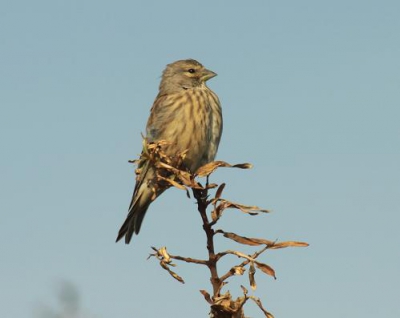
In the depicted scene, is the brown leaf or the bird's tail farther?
the bird's tail

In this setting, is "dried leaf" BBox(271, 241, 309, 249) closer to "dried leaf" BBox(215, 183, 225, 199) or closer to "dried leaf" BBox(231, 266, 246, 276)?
"dried leaf" BBox(231, 266, 246, 276)

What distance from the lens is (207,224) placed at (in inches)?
103

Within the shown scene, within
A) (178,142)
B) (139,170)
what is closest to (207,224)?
(139,170)

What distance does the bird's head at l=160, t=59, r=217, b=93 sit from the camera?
970 cm

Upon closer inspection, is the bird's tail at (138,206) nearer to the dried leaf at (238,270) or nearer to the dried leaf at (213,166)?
the dried leaf at (213,166)

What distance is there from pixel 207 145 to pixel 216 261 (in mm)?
6019

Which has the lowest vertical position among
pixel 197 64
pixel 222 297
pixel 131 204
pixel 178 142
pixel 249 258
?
pixel 222 297

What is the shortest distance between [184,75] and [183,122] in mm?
1482

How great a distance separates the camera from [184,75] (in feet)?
32.4

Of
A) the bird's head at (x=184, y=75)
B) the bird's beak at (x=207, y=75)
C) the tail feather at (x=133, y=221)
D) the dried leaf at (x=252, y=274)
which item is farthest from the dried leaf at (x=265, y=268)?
the bird's beak at (x=207, y=75)

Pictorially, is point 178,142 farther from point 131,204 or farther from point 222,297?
point 222,297

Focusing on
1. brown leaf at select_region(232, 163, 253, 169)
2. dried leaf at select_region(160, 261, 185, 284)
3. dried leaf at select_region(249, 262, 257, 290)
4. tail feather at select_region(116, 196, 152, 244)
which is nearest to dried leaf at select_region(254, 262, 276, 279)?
dried leaf at select_region(249, 262, 257, 290)

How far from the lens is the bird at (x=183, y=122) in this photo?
8366 mm

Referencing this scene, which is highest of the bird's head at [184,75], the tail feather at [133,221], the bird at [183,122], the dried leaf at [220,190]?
the bird's head at [184,75]
